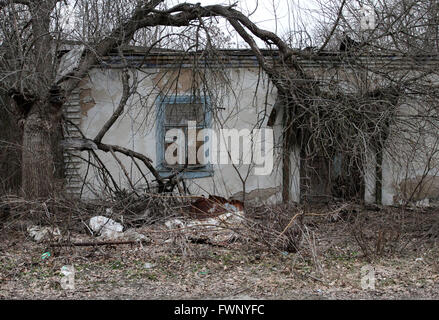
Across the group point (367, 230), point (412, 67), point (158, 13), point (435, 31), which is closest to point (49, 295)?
point (367, 230)

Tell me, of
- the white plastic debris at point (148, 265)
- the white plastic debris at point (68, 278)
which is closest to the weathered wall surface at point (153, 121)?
the white plastic debris at point (148, 265)

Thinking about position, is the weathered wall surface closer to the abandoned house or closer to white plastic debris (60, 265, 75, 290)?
the abandoned house

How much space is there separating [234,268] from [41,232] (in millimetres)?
2639

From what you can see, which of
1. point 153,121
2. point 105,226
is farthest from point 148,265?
point 153,121

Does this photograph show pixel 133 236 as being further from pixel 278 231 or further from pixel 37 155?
pixel 37 155

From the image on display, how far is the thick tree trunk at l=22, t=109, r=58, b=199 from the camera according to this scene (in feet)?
24.1

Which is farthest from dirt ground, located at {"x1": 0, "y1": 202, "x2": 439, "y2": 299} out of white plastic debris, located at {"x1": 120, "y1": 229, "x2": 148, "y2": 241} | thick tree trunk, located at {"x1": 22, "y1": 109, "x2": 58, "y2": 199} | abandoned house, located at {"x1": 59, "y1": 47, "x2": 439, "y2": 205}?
abandoned house, located at {"x1": 59, "y1": 47, "x2": 439, "y2": 205}

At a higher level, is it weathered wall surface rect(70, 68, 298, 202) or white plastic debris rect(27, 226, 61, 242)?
weathered wall surface rect(70, 68, 298, 202)

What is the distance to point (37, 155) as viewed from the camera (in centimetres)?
746

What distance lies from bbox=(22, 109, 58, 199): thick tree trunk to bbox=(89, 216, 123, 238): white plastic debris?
40.6 inches

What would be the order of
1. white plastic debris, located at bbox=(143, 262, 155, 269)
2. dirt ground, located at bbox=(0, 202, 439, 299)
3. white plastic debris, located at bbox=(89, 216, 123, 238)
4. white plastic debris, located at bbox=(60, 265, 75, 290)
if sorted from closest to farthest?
dirt ground, located at bbox=(0, 202, 439, 299) → white plastic debris, located at bbox=(60, 265, 75, 290) → white plastic debris, located at bbox=(143, 262, 155, 269) → white plastic debris, located at bbox=(89, 216, 123, 238)

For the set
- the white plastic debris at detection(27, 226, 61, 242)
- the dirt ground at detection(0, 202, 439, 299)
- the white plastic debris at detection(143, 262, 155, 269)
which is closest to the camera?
the dirt ground at detection(0, 202, 439, 299)

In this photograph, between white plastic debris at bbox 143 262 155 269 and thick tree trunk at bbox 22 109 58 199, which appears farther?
thick tree trunk at bbox 22 109 58 199

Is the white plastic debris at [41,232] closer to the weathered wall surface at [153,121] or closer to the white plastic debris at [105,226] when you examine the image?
the white plastic debris at [105,226]
